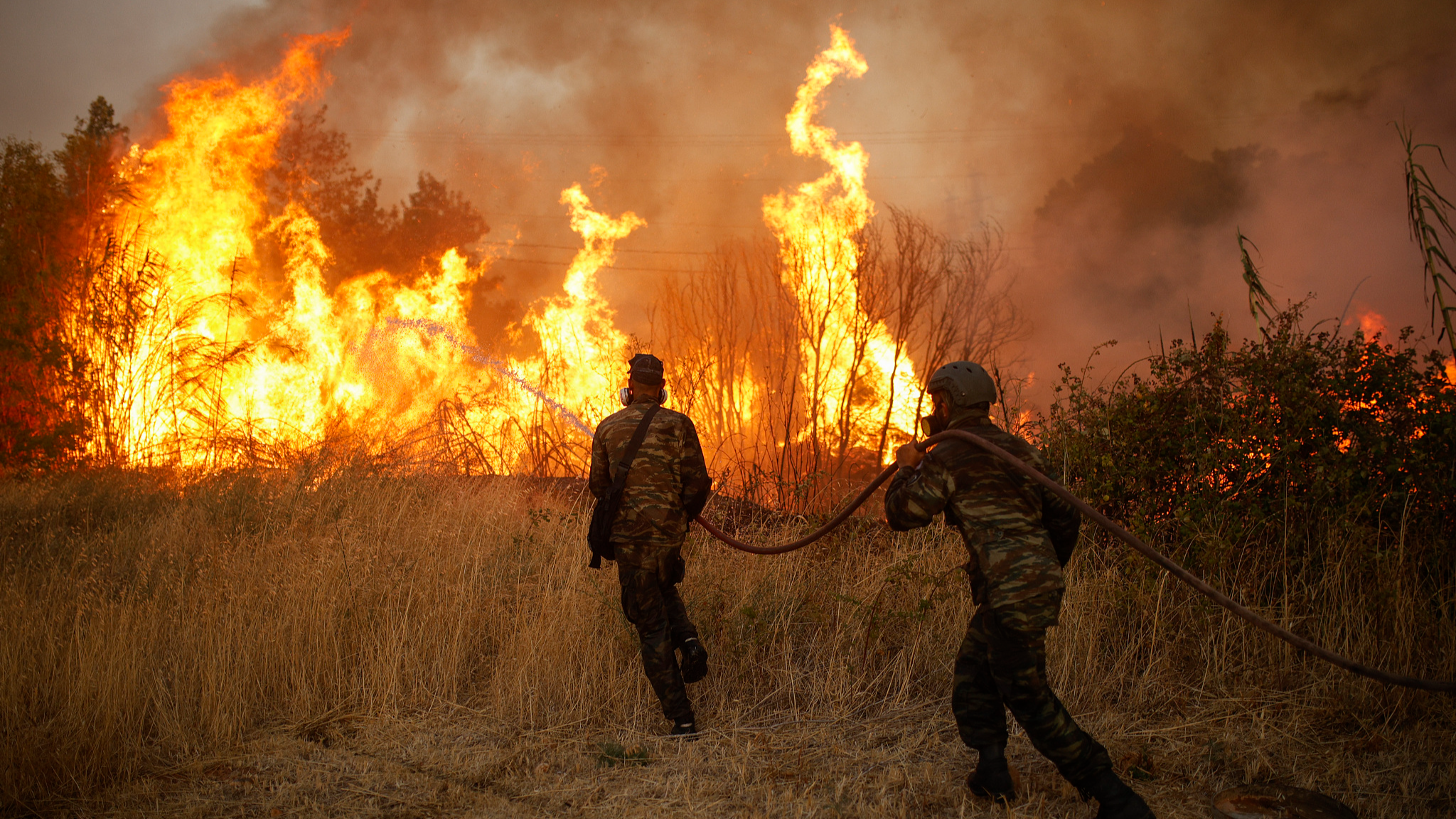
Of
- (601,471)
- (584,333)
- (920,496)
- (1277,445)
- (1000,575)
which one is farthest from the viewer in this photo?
(584,333)

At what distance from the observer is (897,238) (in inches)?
555

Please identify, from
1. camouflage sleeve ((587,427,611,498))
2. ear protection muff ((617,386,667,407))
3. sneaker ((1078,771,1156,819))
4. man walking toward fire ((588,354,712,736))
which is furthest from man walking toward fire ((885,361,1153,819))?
camouflage sleeve ((587,427,611,498))

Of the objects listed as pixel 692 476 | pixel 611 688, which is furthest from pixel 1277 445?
pixel 611 688

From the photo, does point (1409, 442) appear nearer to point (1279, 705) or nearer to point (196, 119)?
point (1279, 705)

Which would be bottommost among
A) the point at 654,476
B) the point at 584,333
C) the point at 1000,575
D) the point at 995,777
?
the point at 995,777

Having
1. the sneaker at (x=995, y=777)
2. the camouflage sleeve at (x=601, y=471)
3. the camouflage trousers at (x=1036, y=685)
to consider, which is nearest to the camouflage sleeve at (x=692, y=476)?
the camouflage sleeve at (x=601, y=471)

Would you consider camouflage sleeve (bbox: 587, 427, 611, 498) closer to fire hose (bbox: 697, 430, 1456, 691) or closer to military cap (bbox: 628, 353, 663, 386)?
military cap (bbox: 628, 353, 663, 386)

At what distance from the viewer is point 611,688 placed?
4895 mm

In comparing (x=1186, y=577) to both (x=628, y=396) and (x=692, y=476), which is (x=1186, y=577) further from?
(x=628, y=396)

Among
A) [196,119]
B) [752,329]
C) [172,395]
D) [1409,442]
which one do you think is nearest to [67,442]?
[172,395]

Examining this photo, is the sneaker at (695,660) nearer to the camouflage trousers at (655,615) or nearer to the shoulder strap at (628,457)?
the camouflage trousers at (655,615)

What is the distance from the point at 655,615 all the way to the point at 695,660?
1.25ft

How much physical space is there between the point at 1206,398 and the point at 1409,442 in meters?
1.20

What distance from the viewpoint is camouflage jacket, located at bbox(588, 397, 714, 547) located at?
4.53 m
